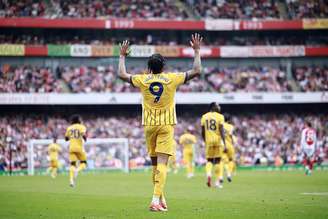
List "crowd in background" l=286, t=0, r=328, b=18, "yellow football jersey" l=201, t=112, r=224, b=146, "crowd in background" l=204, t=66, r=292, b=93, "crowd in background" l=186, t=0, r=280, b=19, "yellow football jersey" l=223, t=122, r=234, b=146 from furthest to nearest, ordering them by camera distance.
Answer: "crowd in background" l=286, t=0, r=328, b=18 < "crowd in background" l=186, t=0, r=280, b=19 < "crowd in background" l=204, t=66, r=292, b=93 < "yellow football jersey" l=223, t=122, r=234, b=146 < "yellow football jersey" l=201, t=112, r=224, b=146

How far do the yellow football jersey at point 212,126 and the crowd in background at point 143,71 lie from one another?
30.4 meters

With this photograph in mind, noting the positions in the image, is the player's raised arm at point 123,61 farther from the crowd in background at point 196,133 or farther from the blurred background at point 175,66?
the blurred background at point 175,66

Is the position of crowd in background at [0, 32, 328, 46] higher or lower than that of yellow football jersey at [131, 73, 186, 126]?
higher

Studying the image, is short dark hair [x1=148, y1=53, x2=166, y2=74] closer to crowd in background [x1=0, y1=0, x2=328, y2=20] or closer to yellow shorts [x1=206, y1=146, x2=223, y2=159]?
yellow shorts [x1=206, y1=146, x2=223, y2=159]

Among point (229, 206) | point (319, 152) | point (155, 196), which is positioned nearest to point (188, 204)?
point (229, 206)

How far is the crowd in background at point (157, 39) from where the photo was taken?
183 feet

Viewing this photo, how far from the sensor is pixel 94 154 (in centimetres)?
4528

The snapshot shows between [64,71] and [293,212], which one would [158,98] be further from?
[64,71]

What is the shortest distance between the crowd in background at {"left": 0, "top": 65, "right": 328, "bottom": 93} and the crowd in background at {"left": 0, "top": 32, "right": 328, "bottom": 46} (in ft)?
6.60

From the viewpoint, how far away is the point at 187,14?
58.9 m

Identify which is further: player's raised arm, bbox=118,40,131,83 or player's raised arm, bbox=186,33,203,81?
player's raised arm, bbox=118,40,131,83

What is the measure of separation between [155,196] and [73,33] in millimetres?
44583

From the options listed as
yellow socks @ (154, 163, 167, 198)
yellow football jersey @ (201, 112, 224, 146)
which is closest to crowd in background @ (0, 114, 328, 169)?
yellow football jersey @ (201, 112, 224, 146)

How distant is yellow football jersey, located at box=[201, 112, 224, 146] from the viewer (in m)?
23.7
